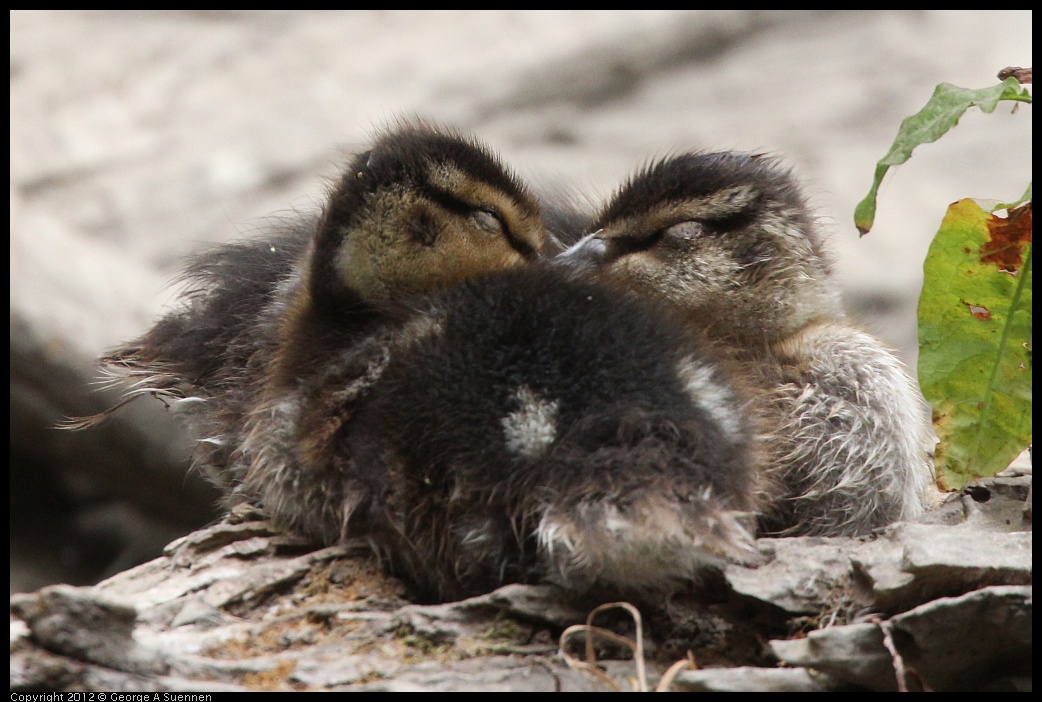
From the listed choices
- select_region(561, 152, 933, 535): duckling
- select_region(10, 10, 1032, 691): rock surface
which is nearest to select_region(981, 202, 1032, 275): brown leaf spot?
select_region(561, 152, 933, 535): duckling

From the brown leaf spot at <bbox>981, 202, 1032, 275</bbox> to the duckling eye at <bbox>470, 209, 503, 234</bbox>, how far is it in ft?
3.37

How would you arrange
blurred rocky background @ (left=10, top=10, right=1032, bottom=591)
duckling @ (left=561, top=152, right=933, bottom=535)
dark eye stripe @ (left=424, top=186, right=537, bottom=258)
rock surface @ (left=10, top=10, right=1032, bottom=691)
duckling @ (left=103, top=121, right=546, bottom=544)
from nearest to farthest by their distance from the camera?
duckling @ (left=103, top=121, right=546, bottom=544) < dark eye stripe @ (left=424, top=186, right=537, bottom=258) < duckling @ (left=561, top=152, right=933, bottom=535) < rock surface @ (left=10, top=10, right=1032, bottom=691) < blurred rocky background @ (left=10, top=10, right=1032, bottom=591)

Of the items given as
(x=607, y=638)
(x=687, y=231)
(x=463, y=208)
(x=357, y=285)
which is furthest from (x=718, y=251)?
(x=607, y=638)

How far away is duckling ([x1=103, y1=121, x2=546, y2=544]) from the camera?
6.59ft

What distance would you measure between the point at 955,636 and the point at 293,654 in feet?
3.60

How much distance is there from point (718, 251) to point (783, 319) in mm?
224

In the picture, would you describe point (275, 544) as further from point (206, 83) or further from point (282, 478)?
point (206, 83)

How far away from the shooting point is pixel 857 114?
22.5 ft

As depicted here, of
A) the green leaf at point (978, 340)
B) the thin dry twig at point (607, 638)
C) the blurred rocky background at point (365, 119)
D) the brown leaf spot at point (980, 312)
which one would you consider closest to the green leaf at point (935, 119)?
the green leaf at point (978, 340)

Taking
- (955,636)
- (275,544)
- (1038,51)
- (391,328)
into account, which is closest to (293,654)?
(275,544)

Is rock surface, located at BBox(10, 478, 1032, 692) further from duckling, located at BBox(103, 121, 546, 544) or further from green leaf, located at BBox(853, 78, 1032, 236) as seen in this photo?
green leaf, located at BBox(853, 78, 1032, 236)

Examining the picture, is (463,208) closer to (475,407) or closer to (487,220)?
(487,220)

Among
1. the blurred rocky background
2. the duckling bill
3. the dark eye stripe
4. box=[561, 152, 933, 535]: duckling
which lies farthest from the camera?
the blurred rocky background

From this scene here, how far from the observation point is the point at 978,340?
2242 mm
